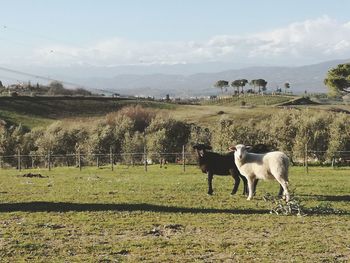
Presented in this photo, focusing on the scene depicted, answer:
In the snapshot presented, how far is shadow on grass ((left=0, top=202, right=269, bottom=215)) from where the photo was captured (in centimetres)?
1795

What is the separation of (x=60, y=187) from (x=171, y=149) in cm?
3449

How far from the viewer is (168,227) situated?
50.1 ft

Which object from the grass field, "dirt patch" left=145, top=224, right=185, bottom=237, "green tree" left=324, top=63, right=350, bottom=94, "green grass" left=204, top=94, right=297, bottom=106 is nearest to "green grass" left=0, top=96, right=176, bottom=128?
"green grass" left=204, top=94, right=297, bottom=106

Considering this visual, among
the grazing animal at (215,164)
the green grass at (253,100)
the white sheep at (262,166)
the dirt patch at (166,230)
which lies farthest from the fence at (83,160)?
the green grass at (253,100)

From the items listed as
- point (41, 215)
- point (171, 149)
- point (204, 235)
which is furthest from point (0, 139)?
point (204, 235)

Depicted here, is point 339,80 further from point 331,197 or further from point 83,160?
point 331,197

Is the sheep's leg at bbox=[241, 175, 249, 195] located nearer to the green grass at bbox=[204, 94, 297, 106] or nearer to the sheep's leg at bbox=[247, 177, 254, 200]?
the sheep's leg at bbox=[247, 177, 254, 200]

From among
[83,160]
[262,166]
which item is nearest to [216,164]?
[262,166]

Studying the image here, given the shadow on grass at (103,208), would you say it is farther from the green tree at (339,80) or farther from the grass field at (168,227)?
the green tree at (339,80)

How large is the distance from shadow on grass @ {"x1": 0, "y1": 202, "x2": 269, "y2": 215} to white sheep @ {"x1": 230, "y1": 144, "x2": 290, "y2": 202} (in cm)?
164

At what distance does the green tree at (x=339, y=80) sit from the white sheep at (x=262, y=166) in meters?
56.6

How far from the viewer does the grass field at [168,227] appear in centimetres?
1229

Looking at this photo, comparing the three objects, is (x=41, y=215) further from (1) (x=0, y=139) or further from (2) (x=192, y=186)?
(1) (x=0, y=139)

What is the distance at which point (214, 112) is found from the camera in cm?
10306
